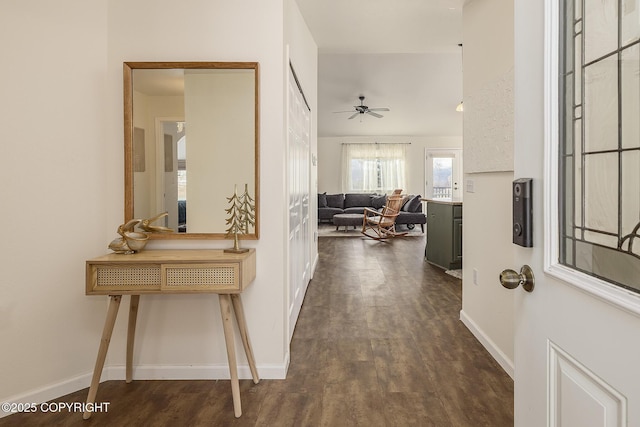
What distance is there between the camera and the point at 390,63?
21.2 ft

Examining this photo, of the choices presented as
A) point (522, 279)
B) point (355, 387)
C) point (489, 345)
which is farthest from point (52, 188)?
point (489, 345)

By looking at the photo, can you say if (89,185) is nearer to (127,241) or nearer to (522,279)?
(127,241)

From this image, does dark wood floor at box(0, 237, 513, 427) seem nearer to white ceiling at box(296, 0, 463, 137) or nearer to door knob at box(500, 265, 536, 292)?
door knob at box(500, 265, 536, 292)

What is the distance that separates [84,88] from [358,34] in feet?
8.63

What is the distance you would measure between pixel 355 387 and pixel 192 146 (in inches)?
61.7

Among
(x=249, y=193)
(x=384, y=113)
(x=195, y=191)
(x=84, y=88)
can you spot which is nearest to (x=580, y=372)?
(x=249, y=193)

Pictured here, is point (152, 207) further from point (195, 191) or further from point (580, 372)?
point (580, 372)

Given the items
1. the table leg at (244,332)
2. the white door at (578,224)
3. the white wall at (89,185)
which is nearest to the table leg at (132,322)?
the white wall at (89,185)

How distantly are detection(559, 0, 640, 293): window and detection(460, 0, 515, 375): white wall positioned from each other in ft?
5.12

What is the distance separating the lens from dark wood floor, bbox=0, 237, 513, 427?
73.2 inches

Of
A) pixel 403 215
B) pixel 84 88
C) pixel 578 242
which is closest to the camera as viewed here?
pixel 578 242

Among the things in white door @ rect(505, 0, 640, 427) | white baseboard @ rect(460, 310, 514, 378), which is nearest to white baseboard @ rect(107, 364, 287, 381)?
white baseboard @ rect(460, 310, 514, 378)

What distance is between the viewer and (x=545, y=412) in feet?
2.73

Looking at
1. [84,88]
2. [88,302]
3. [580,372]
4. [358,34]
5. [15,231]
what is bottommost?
[88,302]
